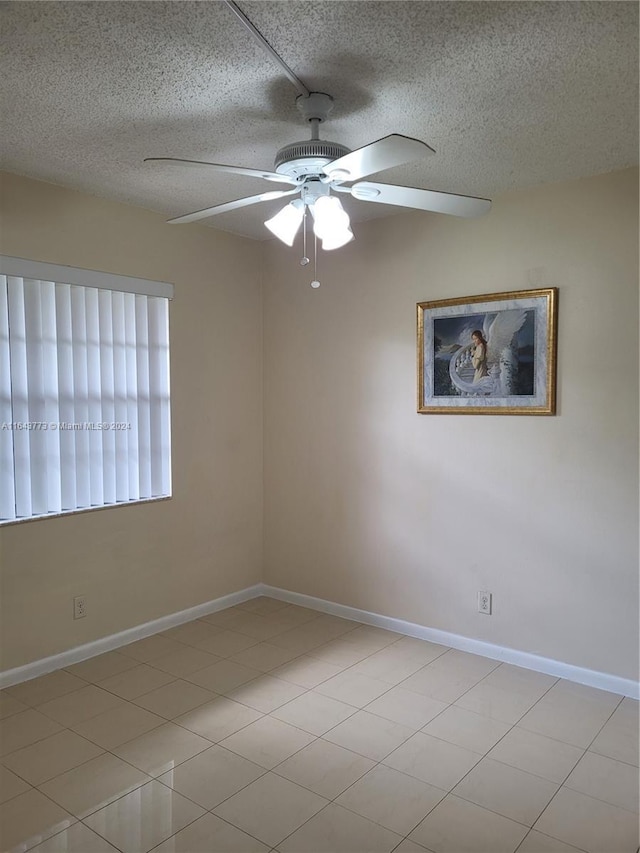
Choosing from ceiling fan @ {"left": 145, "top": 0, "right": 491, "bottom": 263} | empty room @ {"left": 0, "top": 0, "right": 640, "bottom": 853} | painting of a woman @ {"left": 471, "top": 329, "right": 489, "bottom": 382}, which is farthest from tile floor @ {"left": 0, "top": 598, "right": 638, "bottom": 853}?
ceiling fan @ {"left": 145, "top": 0, "right": 491, "bottom": 263}

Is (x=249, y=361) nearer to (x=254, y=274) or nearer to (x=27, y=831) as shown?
(x=254, y=274)

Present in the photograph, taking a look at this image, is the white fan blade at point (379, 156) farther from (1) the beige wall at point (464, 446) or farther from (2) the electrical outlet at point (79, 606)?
(2) the electrical outlet at point (79, 606)

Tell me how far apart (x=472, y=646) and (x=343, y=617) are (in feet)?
2.86

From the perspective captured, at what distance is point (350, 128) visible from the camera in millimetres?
2430

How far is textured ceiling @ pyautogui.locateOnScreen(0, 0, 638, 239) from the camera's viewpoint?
173 cm

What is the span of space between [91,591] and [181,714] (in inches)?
37.2

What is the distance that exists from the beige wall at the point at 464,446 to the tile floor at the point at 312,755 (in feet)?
1.20

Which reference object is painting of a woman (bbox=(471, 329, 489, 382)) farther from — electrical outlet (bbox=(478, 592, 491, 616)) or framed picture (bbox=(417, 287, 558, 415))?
electrical outlet (bbox=(478, 592, 491, 616))

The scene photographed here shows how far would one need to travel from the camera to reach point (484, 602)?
3.38 meters

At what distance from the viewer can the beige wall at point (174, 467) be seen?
10.2ft

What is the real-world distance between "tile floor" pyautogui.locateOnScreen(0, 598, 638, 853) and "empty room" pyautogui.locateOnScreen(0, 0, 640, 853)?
16 mm

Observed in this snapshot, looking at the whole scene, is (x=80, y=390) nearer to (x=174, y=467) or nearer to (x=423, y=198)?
(x=174, y=467)

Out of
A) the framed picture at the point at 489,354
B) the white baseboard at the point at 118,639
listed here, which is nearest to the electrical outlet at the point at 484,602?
the framed picture at the point at 489,354

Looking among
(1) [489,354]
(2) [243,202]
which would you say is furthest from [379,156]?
(1) [489,354]
